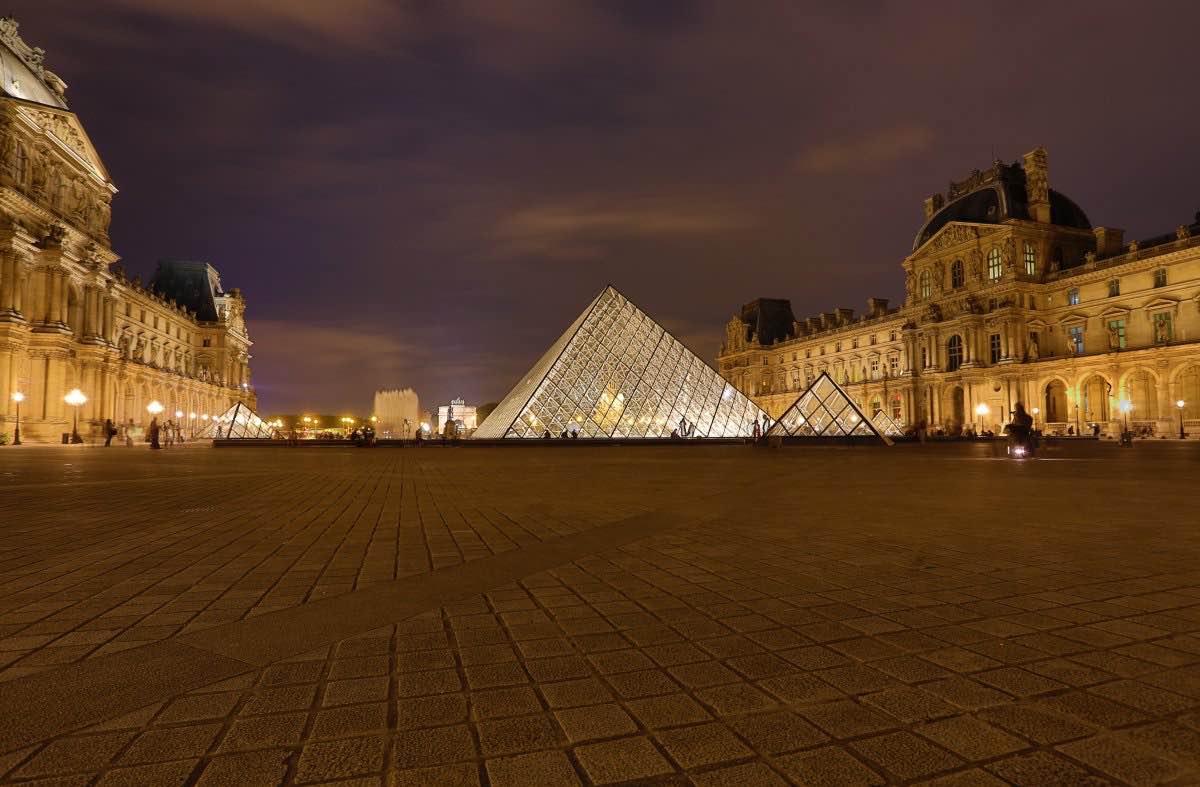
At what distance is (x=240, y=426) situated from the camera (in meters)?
38.2

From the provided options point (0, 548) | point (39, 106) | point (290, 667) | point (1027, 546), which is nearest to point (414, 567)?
point (290, 667)

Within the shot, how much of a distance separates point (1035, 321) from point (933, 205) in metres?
15.6

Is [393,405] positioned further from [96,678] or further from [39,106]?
[96,678]

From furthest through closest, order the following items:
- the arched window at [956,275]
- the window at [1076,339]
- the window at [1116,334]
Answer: the arched window at [956,275]
the window at [1076,339]
the window at [1116,334]

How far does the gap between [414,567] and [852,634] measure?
2473mm

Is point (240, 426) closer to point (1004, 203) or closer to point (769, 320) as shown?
point (1004, 203)

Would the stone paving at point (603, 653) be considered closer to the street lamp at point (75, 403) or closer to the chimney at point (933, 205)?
the street lamp at point (75, 403)

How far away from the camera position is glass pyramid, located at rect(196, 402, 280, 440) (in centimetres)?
3781

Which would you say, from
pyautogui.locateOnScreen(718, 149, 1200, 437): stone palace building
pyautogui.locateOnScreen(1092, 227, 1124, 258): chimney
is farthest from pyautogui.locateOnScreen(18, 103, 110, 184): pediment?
pyautogui.locateOnScreen(1092, 227, 1124, 258): chimney

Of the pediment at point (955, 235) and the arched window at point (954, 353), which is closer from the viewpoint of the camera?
the pediment at point (955, 235)

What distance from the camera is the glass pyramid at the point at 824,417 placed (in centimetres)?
2934

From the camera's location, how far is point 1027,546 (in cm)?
437

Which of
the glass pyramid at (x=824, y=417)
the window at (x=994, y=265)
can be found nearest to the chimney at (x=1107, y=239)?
the window at (x=994, y=265)

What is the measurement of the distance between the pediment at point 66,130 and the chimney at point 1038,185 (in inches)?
2340
